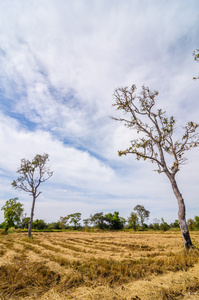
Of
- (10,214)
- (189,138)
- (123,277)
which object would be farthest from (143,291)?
(10,214)

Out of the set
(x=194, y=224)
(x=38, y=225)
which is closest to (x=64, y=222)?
(x=38, y=225)

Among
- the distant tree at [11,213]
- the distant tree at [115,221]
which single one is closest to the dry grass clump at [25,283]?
the distant tree at [11,213]

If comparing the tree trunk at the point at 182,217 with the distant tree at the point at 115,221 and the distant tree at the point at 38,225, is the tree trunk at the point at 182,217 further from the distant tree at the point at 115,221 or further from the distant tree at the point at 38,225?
the distant tree at the point at 38,225

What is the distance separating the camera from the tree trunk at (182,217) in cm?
782

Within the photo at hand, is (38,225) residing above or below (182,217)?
below

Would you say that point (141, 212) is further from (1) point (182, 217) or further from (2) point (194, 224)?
(1) point (182, 217)

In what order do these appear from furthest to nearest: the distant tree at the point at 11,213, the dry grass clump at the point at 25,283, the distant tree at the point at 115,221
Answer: the distant tree at the point at 115,221
the distant tree at the point at 11,213
the dry grass clump at the point at 25,283

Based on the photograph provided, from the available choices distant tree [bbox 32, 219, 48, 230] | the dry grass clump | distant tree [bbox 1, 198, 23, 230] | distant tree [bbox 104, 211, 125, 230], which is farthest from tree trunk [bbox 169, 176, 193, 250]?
distant tree [bbox 32, 219, 48, 230]

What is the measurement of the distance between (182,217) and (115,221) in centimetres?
5236

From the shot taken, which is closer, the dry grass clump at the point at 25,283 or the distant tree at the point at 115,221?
the dry grass clump at the point at 25,283

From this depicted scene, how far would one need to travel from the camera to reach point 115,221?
54844 millimetres

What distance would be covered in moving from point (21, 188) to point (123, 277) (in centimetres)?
2128

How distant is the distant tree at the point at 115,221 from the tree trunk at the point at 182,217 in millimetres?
51956

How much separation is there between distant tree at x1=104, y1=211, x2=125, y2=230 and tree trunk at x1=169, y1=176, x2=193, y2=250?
2045 inches
